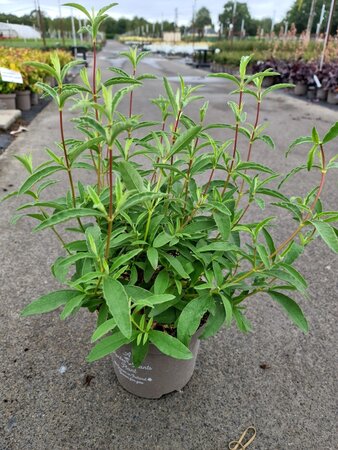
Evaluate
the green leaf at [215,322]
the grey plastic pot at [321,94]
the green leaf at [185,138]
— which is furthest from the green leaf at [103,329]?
the grey plastic pot at [321,94]

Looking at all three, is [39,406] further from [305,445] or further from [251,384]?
[305,445]

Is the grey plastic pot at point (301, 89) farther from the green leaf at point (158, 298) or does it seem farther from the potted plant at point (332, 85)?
the green leaf at point (158, 298)

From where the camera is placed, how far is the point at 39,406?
1.61 meters

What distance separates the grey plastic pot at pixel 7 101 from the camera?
250 inches

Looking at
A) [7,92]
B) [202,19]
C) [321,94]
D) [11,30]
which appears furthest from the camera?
[202,19]

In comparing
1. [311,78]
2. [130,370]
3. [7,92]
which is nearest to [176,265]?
[130,370]

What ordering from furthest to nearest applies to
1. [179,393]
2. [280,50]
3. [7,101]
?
[280,50] → [7,101] → [179,393]

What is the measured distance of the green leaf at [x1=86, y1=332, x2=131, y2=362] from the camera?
1.24 m

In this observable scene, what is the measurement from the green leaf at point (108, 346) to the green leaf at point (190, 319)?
0.18 meters

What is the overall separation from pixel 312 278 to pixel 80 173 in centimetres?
269

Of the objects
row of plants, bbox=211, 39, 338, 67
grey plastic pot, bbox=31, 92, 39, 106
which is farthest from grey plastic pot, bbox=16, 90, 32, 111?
row of plants, bbox=211, 39, 338, 67

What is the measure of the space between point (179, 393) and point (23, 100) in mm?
6736

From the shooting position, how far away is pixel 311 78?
988cm

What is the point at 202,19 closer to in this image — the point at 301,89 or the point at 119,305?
the point at 301,89
